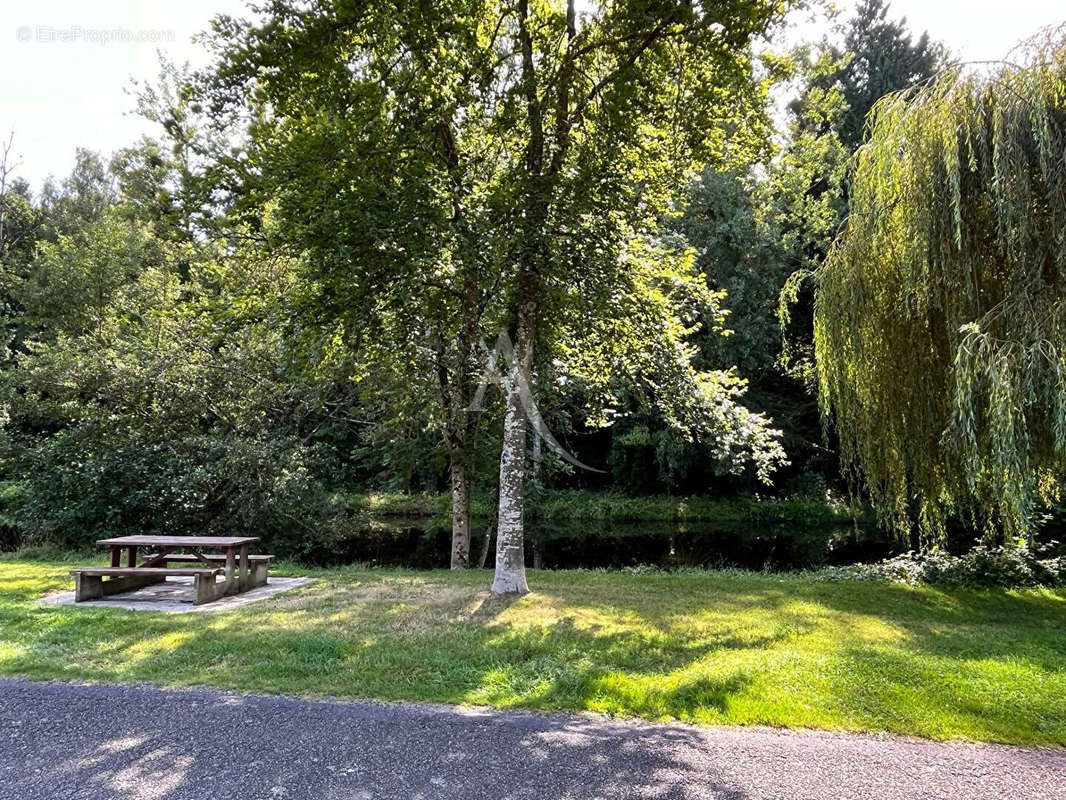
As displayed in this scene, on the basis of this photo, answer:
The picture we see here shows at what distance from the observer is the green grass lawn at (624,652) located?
4012 millimetres

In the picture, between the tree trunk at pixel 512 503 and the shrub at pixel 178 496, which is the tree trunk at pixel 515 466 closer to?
the tree trunk at pixel 512 503

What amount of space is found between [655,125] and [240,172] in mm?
5455

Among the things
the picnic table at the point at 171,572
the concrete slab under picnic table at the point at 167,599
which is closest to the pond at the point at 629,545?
the picnic table at the point at 171,572

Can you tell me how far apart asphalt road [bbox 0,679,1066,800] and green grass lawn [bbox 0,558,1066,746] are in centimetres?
29

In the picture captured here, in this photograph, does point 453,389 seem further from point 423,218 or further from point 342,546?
point 342,546

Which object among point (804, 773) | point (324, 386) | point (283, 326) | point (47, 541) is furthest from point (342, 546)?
point (804, 773)

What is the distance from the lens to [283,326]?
27.8 feet

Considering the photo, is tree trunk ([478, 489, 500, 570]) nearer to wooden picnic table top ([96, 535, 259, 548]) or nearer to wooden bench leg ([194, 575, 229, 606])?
wooden bench leg ([194, 575, 229, 606])

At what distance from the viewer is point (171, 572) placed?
274 inches

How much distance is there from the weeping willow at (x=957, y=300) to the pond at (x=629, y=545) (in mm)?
7009

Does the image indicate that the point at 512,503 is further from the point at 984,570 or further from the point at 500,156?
the point at 984,570

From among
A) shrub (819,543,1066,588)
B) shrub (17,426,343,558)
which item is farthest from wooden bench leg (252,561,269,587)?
shrub (819,543,1066,588)

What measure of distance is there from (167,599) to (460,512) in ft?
17.5

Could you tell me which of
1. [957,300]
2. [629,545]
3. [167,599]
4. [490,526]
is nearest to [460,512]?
[490,526]
